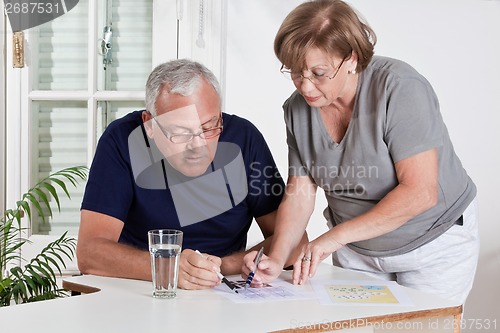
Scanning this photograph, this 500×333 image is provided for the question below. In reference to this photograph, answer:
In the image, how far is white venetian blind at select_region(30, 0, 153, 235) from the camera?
3.27 meters

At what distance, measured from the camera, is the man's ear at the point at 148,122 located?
2.15m

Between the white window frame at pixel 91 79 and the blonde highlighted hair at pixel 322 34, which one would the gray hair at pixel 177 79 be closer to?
the blonde highlighted hair at pixel 322 34

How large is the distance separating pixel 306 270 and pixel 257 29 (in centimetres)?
170

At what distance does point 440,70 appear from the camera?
10.9ft

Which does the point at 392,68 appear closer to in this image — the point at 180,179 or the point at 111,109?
the point at 180,179

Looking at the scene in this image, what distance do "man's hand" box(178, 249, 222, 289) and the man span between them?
18 centimetres

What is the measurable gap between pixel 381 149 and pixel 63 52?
6.03ft

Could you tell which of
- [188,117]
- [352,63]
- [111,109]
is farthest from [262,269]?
[111,109]

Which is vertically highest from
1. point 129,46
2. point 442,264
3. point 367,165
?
point 129,46

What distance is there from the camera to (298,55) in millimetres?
1853

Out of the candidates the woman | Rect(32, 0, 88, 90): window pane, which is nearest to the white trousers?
the woman

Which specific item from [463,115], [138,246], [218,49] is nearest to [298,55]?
[138,246]

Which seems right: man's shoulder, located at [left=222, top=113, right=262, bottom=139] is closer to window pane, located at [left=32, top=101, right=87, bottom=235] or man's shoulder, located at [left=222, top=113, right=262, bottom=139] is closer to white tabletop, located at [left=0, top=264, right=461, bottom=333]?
white tabletop, located at [left=0, top=264, right=461, bottom=333]

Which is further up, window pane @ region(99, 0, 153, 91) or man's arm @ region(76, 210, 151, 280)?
window pane @ region(99, 0, 153, 91)
